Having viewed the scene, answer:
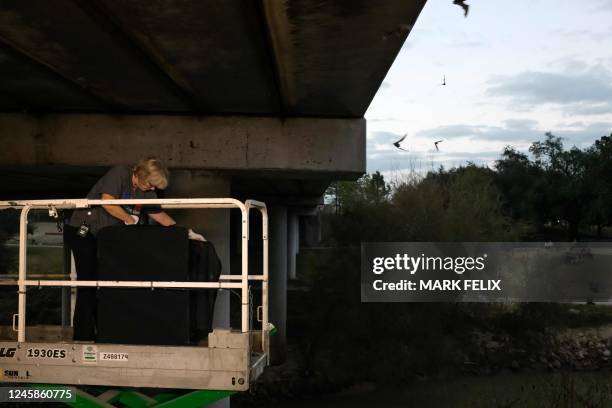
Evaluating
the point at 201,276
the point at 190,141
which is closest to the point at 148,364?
the point at 201,276

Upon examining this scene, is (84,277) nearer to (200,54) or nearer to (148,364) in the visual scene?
(148,364)

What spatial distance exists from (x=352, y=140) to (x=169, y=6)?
474 centimetres

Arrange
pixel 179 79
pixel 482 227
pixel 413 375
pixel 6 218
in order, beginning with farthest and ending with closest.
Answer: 1. pixel 6 218
2. pixel 482 227
3. pixel 413 375
4. pixel 179 79

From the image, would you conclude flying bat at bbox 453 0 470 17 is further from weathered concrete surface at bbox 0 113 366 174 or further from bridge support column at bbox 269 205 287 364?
bridge support column at bbox 269 205 287 364

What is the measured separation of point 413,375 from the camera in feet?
72.3

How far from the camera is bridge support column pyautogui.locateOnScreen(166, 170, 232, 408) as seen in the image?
32.9ft

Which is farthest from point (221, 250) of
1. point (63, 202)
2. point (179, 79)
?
point (63, 202)

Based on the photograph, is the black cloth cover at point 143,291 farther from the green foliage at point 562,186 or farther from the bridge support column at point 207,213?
the green foliage at point 562,186

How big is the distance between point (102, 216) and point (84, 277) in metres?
0.56

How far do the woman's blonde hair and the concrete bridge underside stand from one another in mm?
1234

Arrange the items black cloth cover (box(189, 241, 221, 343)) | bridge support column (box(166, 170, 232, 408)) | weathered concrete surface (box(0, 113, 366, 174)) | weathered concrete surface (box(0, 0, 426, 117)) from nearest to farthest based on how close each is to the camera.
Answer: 1. weathered concrete surface (box(0, 0, 426, 117))
2. black cloth cover (box(189, 241, 221, 343))
3. weathered concrete surface (box(0, 113, 366, 174))
4. bridge support column (box(166, 170, 232, 408))

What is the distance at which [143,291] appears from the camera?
5453 millimetres

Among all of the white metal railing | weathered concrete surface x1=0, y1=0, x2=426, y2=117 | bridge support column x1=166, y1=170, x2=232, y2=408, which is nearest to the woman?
the white metal railing

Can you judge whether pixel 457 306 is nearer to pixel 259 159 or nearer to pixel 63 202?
pixel 259 159
